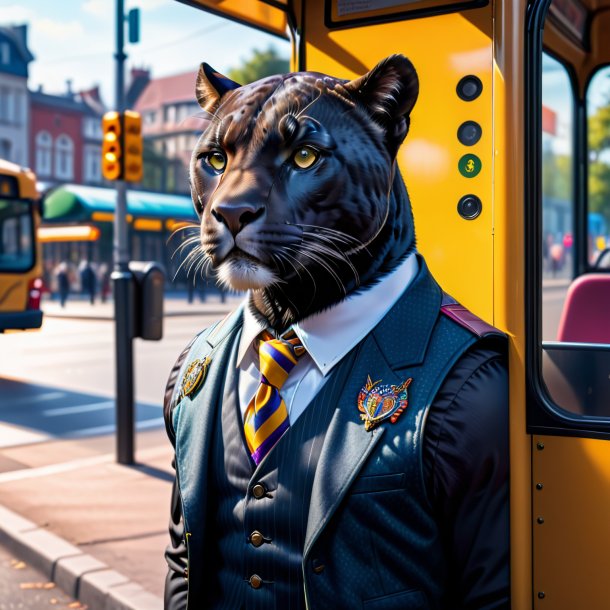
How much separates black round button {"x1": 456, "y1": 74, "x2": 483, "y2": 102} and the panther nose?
1.05m

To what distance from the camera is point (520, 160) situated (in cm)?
208

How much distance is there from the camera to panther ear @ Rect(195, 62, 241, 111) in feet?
5.11

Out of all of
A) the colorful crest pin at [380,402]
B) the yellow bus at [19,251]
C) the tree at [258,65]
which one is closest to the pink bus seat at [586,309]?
the colorful crest pin at [380,402]

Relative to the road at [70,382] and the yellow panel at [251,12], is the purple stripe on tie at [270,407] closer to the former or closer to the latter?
the road at [70,382]

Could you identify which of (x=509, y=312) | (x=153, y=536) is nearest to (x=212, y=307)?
(x=153, y=536)

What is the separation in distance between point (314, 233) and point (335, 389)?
301 millimetres

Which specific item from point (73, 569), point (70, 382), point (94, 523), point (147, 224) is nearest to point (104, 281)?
point (147, 224)

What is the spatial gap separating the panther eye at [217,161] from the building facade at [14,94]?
50892mm

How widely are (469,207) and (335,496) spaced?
1025mm

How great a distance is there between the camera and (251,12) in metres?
2.87

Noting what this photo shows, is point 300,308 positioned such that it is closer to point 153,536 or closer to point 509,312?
point 509,312

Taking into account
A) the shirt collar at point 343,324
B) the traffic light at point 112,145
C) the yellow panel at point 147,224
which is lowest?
the shirt collar at point 343,324

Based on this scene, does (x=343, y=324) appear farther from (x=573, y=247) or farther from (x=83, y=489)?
(x=83, y=489)

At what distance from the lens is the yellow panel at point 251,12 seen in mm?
2715
